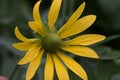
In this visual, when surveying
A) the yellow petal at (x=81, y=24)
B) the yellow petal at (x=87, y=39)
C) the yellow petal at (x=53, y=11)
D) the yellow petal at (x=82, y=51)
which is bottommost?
the yellow petal at (x=82, y=51)

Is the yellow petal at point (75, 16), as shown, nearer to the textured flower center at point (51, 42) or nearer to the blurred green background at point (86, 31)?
the textured flower center at point (51, 42)

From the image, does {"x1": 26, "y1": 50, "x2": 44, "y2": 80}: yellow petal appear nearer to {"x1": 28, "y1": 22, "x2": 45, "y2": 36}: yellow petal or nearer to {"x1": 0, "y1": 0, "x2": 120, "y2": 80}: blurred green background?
{"x1": 28, "y1": 22, "x2": 45, "y2": 36}: yellow petal

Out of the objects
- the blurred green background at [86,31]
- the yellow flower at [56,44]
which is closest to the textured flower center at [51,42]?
the yellow flower at [56,44]

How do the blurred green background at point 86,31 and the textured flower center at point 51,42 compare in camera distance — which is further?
the blurred green background at point 86,31

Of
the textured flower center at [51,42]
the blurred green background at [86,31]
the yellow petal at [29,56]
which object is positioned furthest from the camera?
the blurred green background at [86,31]

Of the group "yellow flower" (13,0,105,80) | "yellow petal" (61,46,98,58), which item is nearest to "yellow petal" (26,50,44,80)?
"yellow flower" (13,0,105,80)

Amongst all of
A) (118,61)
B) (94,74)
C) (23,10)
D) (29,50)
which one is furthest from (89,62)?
(23,10)

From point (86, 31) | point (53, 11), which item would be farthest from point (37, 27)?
point (86, 31)

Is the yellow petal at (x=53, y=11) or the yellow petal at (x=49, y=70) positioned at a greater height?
the yellow petal at (x=53, y=11)
